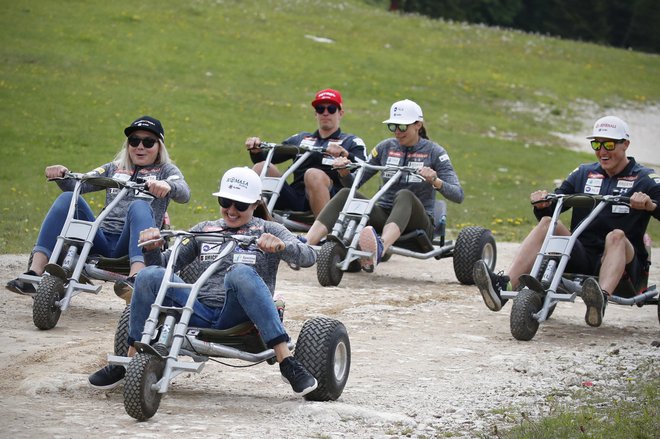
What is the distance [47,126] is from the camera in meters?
25.6

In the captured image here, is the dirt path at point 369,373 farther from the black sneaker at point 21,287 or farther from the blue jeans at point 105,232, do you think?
the blue jeans at point 105,232

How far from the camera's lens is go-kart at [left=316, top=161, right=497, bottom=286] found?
11.5 meters

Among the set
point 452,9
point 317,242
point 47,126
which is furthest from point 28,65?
point 452,9

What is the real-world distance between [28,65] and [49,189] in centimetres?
1201

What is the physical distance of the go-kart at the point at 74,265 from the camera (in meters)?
8.88

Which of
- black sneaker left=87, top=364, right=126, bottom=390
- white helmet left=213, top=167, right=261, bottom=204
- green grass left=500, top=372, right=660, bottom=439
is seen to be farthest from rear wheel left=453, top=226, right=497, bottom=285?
black sneaker left=87, top=364, right=126, bottom=390

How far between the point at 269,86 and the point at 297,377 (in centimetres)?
2680

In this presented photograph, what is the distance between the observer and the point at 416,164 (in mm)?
12195

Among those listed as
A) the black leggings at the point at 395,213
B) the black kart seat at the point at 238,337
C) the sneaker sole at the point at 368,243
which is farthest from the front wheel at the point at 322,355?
the black leggings at the point at 395,213

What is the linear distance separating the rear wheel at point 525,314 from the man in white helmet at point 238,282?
8.08 ft

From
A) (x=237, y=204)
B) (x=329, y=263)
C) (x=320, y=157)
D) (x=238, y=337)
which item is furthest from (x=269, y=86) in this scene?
(x=238, y=337)

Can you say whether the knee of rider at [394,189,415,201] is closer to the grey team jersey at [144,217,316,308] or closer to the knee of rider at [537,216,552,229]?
the knee of rider at [537,216,552,229]

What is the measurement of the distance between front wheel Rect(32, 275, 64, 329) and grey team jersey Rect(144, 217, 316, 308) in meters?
1.79

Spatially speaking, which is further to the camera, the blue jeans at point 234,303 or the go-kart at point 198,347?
the blue jeans at point 234,303
